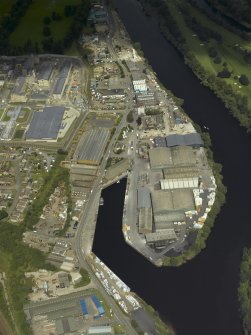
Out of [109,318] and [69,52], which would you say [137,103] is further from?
[109,318]

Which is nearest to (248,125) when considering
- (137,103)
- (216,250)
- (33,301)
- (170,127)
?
(170,127)

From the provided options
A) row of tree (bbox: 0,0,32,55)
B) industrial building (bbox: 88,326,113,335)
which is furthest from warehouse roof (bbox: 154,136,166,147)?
row of tree (bbox: 0,0,32,55)

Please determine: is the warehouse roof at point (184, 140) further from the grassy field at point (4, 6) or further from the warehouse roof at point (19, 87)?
the grassy field at point (4, 6)

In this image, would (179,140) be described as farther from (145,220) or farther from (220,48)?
(220,48)

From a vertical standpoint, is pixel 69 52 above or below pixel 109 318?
above

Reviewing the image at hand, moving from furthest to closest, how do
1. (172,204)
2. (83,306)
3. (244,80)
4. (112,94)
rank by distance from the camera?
1. (112,94)
2. (244,80)
3. (172,204)
4. (83,306)

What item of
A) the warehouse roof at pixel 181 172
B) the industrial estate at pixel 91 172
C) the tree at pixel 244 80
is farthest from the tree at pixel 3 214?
the tree at pixel 244 80

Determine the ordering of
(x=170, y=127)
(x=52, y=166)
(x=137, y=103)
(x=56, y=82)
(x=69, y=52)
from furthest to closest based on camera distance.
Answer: (x=69, y=52), (x=56, y=82), (x=137, y=103), (x=170, y=127), (x=52, y=166)

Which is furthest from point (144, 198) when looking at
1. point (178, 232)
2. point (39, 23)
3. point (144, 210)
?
point (39, 23)
